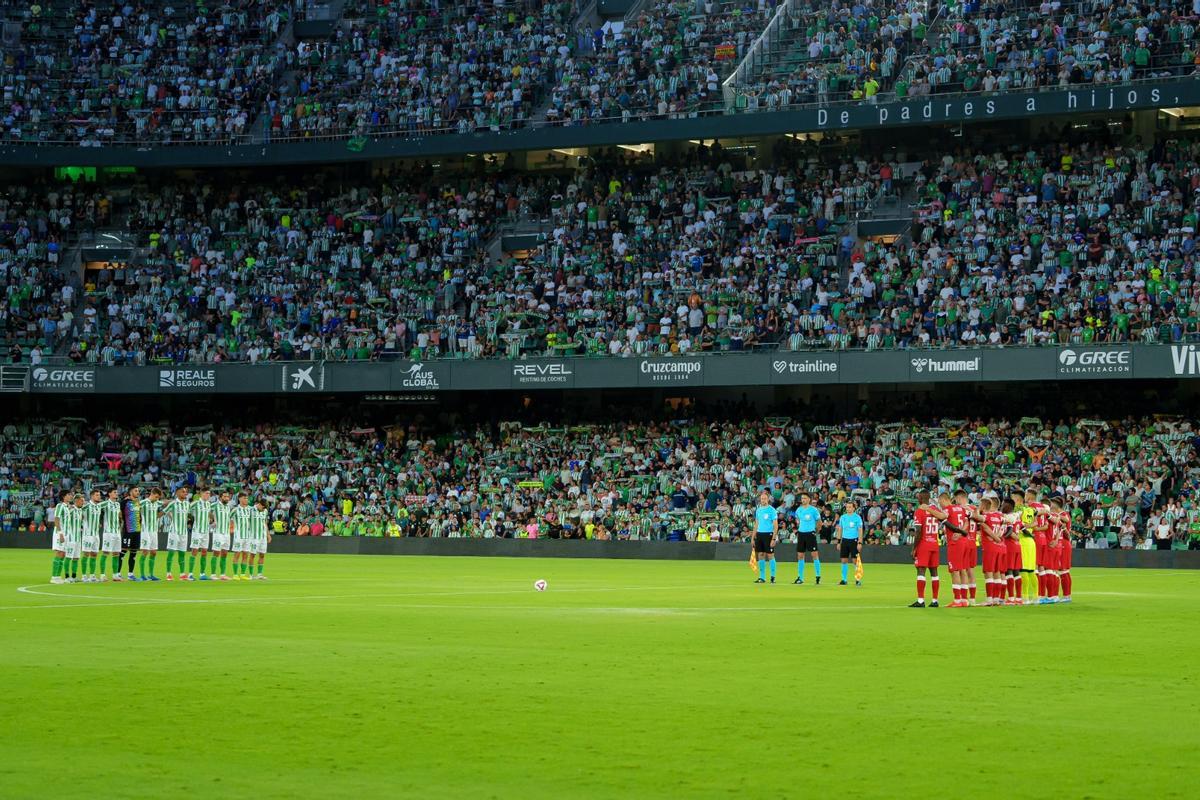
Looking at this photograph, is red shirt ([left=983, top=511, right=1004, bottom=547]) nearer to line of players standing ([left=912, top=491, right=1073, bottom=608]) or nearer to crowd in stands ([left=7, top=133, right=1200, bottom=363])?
line of players standing ([left=912, top=491, right=1073, bottom=608])

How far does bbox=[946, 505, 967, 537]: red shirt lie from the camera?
26.5 meters

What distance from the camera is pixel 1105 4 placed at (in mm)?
60250

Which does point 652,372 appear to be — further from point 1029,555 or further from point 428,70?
point 1029,555

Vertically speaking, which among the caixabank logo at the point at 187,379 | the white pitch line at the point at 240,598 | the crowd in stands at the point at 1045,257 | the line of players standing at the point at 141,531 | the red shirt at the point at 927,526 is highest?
the crowd in stands at the point at 1045,257

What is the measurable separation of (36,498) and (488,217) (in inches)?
858

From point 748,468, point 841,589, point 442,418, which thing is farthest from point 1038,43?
point 841,589

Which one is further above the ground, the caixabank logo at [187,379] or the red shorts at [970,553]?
the caixabank logo at [187,379]

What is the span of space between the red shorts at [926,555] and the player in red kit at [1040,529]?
6.12 ft

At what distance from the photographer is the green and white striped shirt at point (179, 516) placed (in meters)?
36.6

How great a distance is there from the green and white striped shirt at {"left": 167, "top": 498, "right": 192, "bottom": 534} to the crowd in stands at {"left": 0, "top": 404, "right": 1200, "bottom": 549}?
1927cm

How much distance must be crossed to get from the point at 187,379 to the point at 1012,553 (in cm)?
4684

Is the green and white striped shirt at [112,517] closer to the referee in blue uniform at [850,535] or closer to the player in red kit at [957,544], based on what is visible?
the referee in blue uniform at [850,535]

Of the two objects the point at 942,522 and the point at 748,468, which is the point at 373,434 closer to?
the point at 748,468

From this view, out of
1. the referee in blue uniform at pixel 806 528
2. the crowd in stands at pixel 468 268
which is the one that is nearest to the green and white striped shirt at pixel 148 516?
the referee in blue uniform at pixel 806 528
